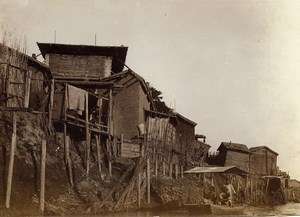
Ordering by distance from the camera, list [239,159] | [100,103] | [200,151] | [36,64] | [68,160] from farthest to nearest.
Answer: [200,151] → [239,159] → [100,103] → [36,64] → [68,160]

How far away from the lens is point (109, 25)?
9719 mm

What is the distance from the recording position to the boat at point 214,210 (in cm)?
1003

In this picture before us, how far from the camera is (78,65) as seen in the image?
16.3m

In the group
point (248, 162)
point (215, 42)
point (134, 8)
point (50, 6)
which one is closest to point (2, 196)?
point (50, 6)

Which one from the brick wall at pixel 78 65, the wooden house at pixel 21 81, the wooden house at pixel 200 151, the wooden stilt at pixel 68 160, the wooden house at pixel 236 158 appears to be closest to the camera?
the wooden stilt at pixel 68 160

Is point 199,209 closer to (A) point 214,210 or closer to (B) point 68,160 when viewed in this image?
(A) point 214,210

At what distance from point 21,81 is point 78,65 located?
16.9ft

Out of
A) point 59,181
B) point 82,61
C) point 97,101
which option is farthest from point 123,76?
point 59,181

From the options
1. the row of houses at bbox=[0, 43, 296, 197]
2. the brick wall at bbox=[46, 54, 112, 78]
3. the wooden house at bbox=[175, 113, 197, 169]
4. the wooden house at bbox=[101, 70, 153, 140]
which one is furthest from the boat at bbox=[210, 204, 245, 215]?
the brick wall at bbox=[46, 54, 112, 78]

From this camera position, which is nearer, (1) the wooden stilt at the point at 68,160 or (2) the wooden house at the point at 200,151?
(1) the wooden stilt at the point at 68,160

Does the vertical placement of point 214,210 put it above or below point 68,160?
below

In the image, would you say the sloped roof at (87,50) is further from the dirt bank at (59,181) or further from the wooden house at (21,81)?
the dirt bank at (59,181)

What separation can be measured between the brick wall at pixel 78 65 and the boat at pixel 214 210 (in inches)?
329

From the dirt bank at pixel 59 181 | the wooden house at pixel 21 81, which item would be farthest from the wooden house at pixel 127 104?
the wooden house at pixel 21 81
